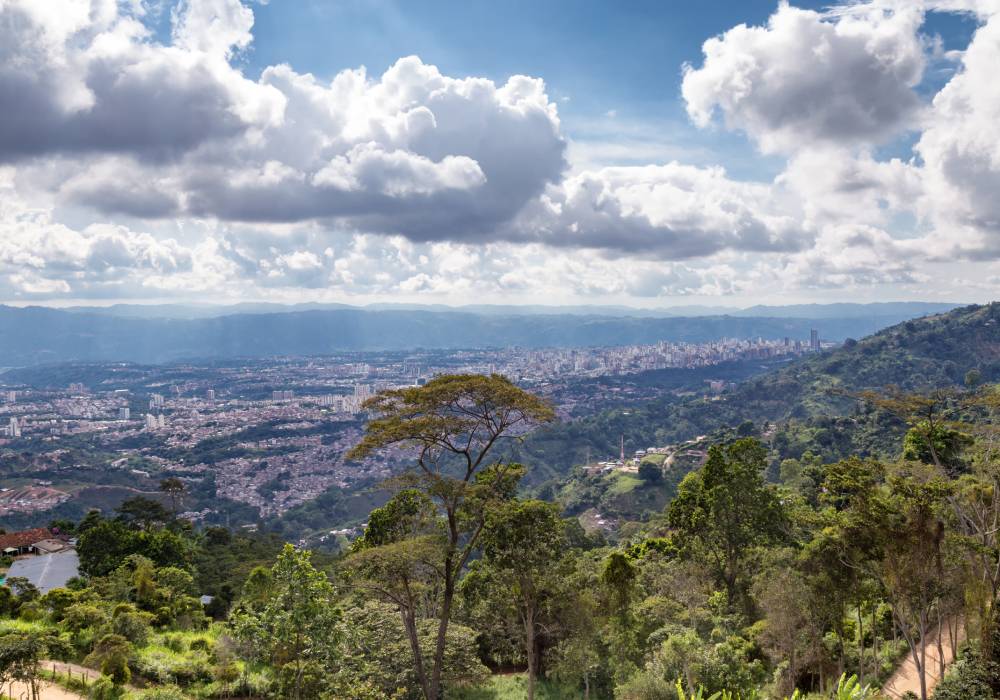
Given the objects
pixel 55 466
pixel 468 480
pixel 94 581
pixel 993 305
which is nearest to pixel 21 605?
pixel 94 581

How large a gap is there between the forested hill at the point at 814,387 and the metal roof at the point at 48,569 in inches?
2793

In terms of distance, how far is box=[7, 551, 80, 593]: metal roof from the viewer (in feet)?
83.4

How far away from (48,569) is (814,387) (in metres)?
113

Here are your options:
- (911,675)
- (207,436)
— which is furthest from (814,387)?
(207,436)

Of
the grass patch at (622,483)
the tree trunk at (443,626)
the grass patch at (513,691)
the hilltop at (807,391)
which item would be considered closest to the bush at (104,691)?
the tree trunk at (443,626)

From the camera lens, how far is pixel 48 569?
27391mm

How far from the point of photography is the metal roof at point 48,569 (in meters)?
25.4

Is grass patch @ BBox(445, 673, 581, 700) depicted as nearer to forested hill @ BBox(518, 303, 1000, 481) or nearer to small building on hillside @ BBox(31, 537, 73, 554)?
small building on hillside @ BBox(31, 537, 73, 554)

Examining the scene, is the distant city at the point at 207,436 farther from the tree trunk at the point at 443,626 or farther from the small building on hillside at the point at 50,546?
the tree trunk at the point at 443,626

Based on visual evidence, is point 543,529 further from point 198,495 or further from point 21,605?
point 198,495

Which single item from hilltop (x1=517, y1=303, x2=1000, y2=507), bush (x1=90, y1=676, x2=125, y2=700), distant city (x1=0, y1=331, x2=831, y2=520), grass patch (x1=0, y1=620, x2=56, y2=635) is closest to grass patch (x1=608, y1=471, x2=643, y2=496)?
hilltop (x1=517, y1=303, x2=1000, y2=507)

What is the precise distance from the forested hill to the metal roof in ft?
Result: 233

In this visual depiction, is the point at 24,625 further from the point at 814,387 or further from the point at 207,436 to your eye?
the point at 814,387

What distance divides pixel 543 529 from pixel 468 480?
246 centimetres
